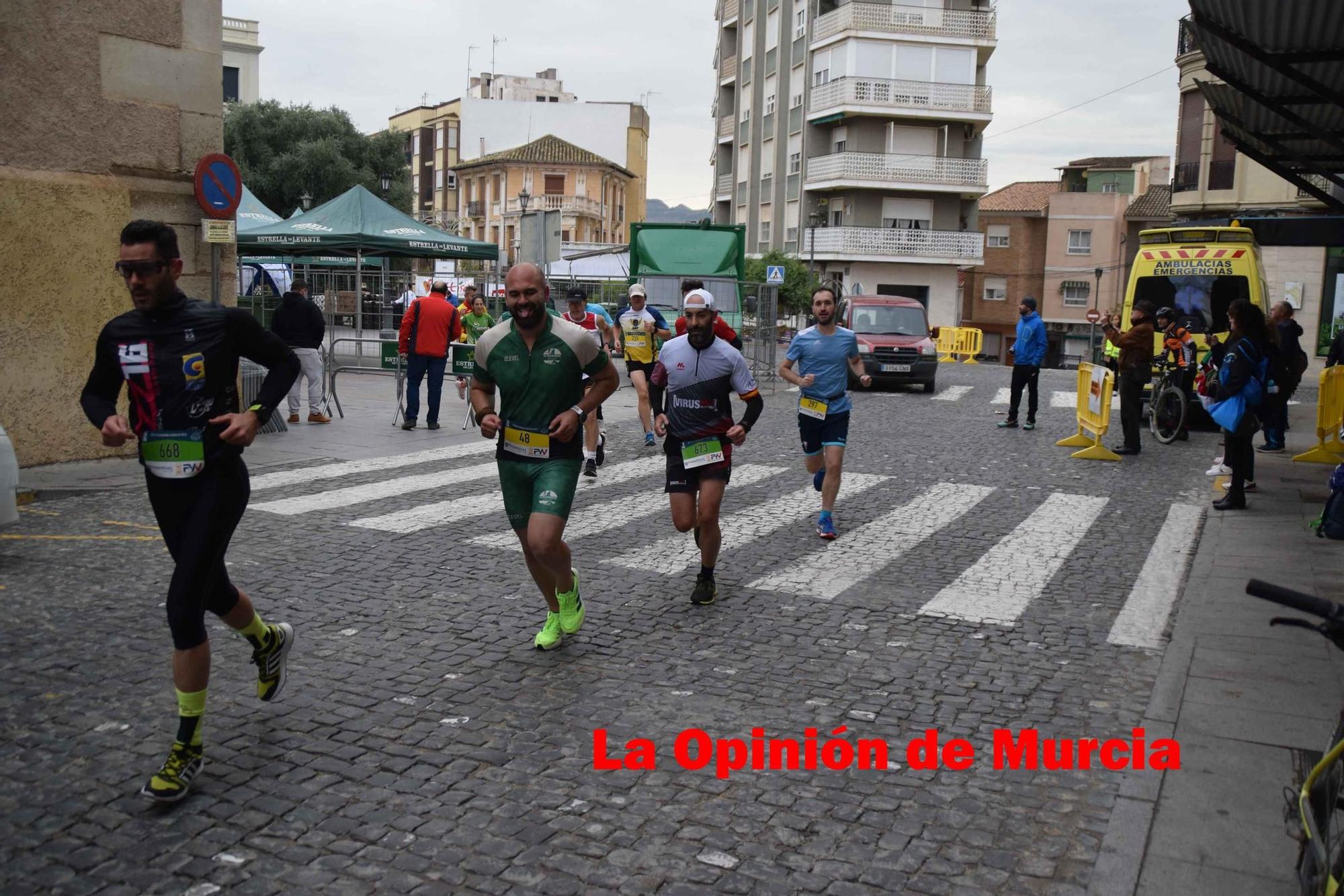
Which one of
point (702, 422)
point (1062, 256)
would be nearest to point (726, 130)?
point (1062, 256)

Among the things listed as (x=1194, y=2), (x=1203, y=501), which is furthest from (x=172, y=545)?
(x=1203, y=501)

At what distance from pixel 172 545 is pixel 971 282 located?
208 ft

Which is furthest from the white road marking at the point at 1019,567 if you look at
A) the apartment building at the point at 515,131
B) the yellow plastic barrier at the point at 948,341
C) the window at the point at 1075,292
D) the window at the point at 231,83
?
the apartment building at the point at 515,131

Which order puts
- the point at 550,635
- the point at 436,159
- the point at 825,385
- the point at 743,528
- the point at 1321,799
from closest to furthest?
1. the point at 1321,799
2. the point at 550,635
3. the point at 825,385
4. the point at 743,528
5. the point at 436,159

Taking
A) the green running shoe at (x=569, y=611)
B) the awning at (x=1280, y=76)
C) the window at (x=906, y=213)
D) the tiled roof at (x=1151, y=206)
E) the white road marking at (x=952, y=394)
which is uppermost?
the tiled roof at (x=1151, y=206)

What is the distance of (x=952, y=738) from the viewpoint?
5.20 m

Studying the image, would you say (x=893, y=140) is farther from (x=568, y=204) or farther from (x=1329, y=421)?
(x=1329, y=421)

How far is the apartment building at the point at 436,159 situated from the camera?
326 ft

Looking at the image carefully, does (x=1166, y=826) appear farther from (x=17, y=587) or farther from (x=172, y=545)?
(x=17, y=587)

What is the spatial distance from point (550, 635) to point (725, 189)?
61749mm

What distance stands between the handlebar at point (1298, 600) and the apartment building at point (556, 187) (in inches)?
3259

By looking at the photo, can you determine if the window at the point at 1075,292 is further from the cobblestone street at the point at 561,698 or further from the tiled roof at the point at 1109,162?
the cobblestone street at the point at 561,698

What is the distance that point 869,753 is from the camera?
500 centimetres

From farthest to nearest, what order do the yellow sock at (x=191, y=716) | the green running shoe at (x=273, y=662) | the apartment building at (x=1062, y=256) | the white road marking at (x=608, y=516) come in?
the apartment building at (x=1062, y=256) → the white road marking at (x=608, y=516) → the green running shoe at (x=273, y=662) → the yellow sock at (x=191, y=716)
